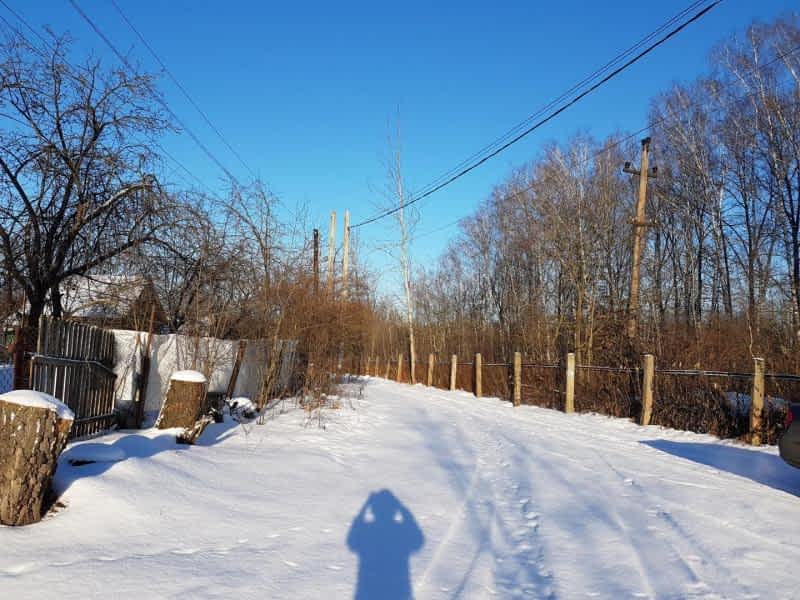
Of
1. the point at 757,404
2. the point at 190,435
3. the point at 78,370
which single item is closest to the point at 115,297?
the point at 78,370

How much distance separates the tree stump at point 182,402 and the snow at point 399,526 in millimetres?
242

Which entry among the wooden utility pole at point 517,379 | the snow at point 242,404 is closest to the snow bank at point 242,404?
the snow at point 242,404

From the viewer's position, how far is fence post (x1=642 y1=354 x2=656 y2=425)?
12.8 metres

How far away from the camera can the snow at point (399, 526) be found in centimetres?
379

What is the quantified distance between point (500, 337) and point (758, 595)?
100 feet

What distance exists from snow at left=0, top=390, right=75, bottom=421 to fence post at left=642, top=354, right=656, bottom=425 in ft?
37.4

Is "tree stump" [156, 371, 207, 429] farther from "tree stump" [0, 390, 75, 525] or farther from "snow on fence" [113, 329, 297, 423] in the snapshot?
"tree stump" [0, 390, 75, 525]

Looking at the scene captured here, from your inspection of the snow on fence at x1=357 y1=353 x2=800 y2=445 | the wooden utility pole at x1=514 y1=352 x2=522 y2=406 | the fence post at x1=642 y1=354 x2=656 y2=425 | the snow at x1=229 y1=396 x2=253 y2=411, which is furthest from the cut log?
the wooden utility pole at x1=514 y1=352 x2=522 y2=406

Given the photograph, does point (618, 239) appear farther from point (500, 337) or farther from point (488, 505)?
point (488, 505)

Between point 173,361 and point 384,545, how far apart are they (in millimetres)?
6885

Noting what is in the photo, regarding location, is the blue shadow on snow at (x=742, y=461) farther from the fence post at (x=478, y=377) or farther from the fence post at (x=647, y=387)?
the fence post at (x=478, y=377)

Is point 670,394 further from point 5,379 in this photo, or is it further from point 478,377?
point 5,379

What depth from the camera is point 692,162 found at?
1134 inches

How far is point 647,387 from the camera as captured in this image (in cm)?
1287
